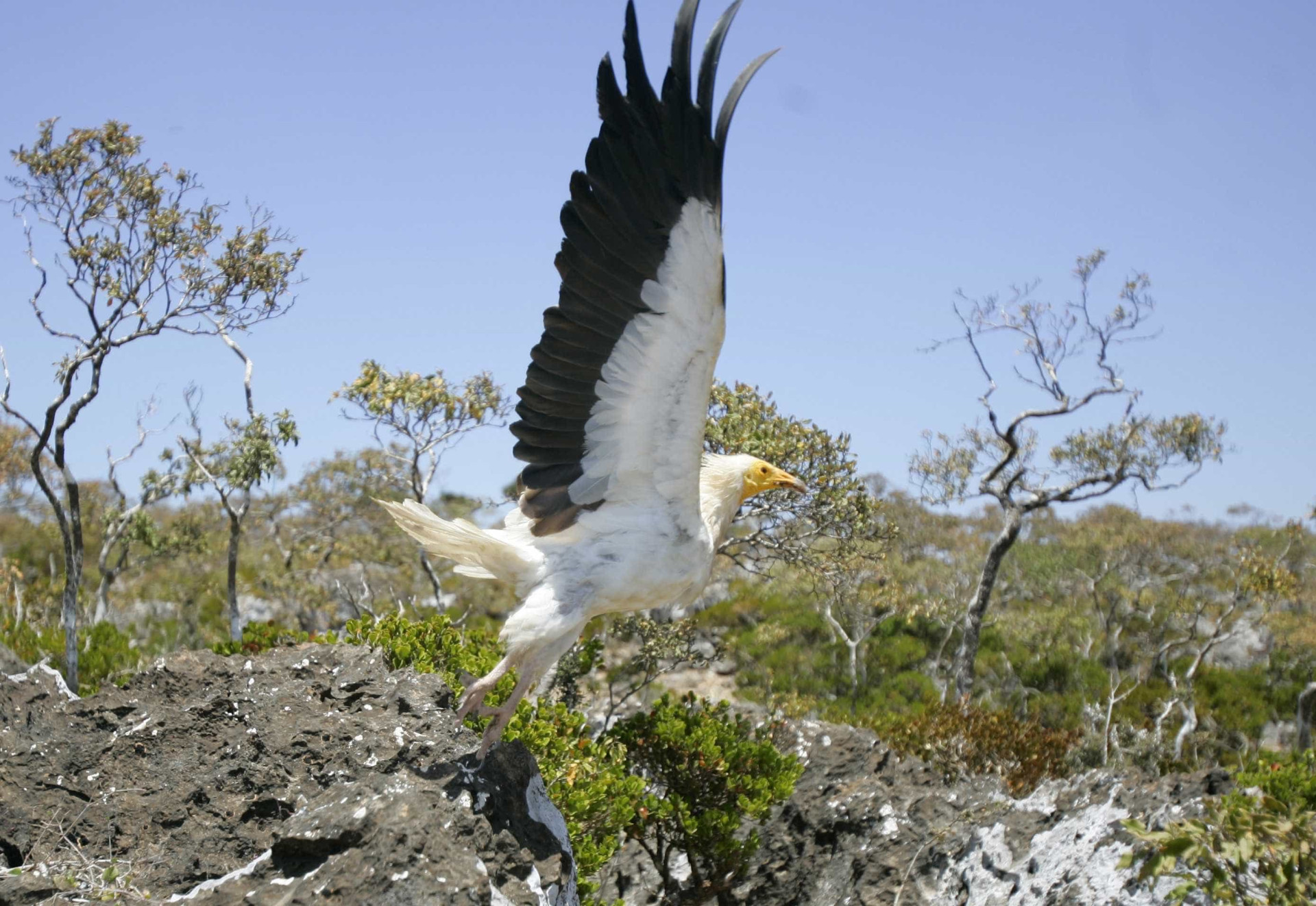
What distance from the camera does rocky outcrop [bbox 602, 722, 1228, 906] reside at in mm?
6086

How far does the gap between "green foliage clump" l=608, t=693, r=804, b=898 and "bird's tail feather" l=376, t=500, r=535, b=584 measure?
2157 millimetres

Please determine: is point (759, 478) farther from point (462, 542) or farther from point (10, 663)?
point (10, 663)

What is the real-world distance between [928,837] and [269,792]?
4.21 m

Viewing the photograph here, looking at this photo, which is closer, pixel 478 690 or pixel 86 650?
pixel 478 690

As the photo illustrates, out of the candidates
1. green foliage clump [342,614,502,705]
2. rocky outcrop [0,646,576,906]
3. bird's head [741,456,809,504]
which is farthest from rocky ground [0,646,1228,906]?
bird's head [741,456,809,504]

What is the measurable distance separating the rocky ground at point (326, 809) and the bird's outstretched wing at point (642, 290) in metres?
1.49

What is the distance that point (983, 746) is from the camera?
931cm

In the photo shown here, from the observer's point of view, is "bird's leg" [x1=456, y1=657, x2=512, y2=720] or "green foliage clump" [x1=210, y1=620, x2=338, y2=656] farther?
"green foliage clump" [x1=210, y1=620, x2=338, y2=656]

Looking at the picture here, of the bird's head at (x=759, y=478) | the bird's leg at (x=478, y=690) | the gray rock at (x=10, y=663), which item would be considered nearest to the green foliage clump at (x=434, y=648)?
the bird's leg at (x=478, y=690)

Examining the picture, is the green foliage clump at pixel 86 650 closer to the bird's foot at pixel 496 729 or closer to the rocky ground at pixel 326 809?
the rocky ground at pixel 326 809

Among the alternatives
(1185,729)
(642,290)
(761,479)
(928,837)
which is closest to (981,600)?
(1185,729)

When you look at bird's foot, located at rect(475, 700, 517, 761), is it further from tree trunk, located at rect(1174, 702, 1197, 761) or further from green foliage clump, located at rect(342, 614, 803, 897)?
tree trunk, located at rect(1174, 702, 1197, 761)


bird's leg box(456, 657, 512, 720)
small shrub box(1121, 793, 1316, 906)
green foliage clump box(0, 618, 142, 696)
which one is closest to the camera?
small shrub box(1121, 793, 1316, 906)

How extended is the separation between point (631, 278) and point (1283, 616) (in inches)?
813
